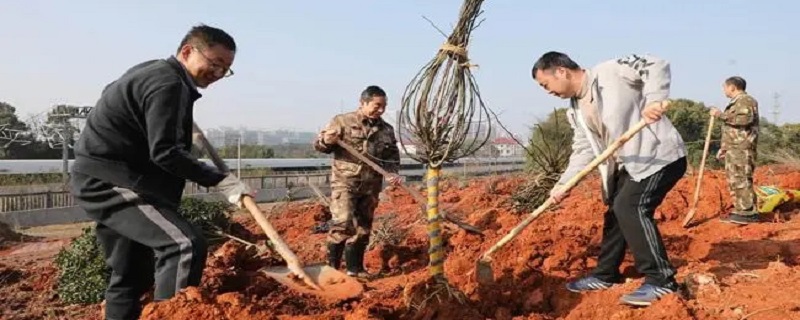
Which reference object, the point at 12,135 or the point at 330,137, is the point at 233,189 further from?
the point at 12,135

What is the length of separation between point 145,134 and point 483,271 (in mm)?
2201

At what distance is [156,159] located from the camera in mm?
2873

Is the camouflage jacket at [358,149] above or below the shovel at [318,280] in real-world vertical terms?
above

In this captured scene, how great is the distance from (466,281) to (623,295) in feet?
3.28

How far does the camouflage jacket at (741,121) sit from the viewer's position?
7.42 m

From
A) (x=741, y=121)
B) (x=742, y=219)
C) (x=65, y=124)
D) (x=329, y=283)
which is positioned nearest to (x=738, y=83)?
(x=741, y=121)

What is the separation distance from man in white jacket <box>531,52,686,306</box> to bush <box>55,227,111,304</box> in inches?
139

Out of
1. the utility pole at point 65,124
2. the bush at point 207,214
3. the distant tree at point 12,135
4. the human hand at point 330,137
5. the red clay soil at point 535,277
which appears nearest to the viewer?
the red clay soil at point 535,277

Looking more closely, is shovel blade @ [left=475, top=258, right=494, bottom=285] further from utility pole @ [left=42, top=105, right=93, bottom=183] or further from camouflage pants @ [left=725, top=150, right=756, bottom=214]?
utility pole @ [left=42, top=105, right=93, bottom=183]

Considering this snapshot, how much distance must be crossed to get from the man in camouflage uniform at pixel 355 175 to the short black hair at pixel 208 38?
2.43 metres

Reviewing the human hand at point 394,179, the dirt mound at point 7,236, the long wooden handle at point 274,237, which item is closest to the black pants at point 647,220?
the long wooden handle at point 274,237

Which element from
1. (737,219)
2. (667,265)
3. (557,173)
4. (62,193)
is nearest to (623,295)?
(667,265)

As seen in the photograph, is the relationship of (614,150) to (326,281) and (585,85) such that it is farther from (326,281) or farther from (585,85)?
(326,281)

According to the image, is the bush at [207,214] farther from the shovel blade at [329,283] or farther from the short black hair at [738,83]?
the short black hair at [738,83]
